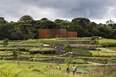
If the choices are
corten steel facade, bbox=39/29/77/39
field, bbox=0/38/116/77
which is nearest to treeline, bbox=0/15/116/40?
corten steel facade, bbox=39/29/77/39

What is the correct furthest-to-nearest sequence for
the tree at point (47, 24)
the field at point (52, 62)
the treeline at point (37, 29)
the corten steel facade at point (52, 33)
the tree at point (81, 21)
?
1. the tree at point (81, 21)
2. the tree at point (47, 24)
3. the corten steel facade at point (52, 33)
4. the treeline at point (37, 29)
5. the field at point (52, 62)

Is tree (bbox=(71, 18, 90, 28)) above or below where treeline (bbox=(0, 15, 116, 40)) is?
above

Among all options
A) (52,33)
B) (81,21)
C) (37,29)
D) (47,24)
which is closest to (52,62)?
(52,33)

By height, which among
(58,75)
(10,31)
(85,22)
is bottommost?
(58,75)

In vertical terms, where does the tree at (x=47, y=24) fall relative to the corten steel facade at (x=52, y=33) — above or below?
above

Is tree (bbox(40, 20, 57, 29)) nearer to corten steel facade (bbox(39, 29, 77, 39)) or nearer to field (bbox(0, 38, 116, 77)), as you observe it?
corten steel facade (bbox(39, 29, 77, 39))

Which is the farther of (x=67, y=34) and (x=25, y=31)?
(x=67, y=34)

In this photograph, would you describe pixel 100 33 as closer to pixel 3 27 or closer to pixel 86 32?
pixel 86 32

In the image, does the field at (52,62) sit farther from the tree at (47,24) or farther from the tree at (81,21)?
the tree at (81,21)

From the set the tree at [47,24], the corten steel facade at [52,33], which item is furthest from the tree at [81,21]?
the corten steel facade at [52,33]

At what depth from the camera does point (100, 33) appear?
42.5m

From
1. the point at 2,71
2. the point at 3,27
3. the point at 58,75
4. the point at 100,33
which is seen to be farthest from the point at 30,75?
the point at 100,33

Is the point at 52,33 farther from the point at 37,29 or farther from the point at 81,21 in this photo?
the point at 81,21

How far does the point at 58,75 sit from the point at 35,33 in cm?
3692
